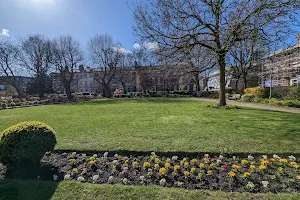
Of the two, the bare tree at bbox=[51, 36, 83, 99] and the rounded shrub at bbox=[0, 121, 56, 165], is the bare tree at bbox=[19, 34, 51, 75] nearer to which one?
the bare tree at bbox=[51, 36, 83, 99]

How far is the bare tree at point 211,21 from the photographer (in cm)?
642

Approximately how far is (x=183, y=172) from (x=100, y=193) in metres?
1.28

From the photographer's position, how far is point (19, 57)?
28.0 m

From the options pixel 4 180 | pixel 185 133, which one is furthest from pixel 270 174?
pixel 4 180

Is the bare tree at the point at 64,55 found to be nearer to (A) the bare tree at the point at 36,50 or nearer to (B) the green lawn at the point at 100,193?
(A) the bare tree at the point at 36,50

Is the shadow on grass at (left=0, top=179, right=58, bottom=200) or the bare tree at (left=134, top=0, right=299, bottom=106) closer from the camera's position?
the shadow on grass at (left=0, top=179, right=58, bottom=200)

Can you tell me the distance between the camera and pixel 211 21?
27.9 ft

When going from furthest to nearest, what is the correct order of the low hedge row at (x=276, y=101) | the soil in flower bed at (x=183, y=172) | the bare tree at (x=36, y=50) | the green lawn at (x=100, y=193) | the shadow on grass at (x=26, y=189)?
the bare tree at (x=36, y=50)
the low hedge row at (x=276, y=101)
the soil in flower bed at (x=183, y=172)
the shadow on grass at (x=26, y=189)
the green lawn at (x=100, y=193)

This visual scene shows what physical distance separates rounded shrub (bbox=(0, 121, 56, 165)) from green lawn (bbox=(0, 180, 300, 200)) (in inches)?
18.4

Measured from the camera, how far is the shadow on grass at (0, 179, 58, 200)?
2.27 m

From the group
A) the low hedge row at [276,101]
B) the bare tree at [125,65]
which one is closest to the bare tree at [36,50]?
the bare tree at [125,65]

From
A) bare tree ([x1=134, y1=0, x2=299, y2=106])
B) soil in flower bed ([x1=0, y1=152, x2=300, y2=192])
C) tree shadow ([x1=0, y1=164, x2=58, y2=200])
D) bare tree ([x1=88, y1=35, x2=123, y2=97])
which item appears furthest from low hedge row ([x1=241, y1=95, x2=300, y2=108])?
bare tree ([x1=88, y1=35, x2=123, y2=97])

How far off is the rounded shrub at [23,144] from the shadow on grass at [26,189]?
36cm

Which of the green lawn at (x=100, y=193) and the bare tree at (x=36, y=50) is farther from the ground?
the bare tree at (x=36, y=50)
